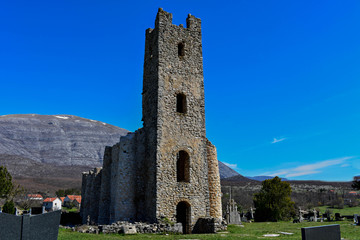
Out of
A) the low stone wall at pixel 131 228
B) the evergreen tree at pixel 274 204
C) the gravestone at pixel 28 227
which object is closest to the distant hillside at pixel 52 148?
the evergreen tree at pixel 274 204

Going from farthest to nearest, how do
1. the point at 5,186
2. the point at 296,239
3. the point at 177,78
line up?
the point at 5,186 → the point at 177,78 → the point at 296,239

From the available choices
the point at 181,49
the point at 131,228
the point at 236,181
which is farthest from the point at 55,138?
the point at 131,228

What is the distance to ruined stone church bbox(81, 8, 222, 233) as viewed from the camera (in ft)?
59.4

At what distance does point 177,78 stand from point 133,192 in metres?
8.16

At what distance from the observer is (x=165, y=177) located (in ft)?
58.9

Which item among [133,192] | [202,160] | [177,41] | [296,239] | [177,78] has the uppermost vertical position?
[177,41]

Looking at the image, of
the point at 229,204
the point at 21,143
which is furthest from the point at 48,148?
the point at 229,204

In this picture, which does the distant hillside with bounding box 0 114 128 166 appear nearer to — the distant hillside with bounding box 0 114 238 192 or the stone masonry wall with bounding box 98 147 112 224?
the distant hillside with bounding box 0 114 238 192

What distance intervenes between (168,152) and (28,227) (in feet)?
44.1

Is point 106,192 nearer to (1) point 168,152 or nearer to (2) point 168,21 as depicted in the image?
(1) point 168,152

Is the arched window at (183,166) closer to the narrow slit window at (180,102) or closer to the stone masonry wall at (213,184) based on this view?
the stone masonry wall at (213,184)

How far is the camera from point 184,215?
18.8 metres

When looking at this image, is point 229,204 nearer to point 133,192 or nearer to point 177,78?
point 133,192

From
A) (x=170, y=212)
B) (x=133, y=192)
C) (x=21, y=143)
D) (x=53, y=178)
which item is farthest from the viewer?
(x=21, y=143)
